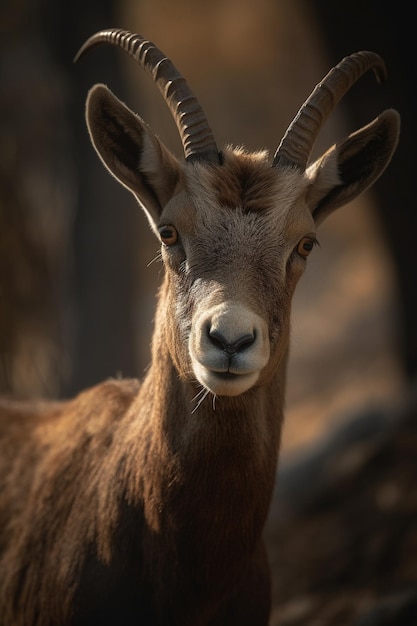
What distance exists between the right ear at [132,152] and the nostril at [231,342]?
4.14 feet

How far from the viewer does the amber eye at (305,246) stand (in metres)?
5.07

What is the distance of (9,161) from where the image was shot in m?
12.7

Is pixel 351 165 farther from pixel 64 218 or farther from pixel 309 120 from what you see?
pixel 64 218

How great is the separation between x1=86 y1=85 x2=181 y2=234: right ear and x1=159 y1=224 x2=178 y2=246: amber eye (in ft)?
0.65

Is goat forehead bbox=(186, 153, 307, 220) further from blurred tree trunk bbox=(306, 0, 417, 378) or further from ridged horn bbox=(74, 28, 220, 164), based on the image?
blurred tree trunk bbox=(306, 0, 417, 378)

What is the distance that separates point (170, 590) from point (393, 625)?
91.2 inches

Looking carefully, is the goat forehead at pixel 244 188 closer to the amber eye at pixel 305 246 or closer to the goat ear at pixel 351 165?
the amber eye at pixel 305 246

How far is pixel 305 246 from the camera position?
16.8 ft

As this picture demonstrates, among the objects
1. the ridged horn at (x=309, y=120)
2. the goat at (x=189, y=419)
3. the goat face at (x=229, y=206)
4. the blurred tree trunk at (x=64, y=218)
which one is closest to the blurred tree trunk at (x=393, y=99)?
the blurred tree trunk at (x=64, y=218)

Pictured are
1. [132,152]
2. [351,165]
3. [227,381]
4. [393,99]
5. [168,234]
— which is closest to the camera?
[227,381]

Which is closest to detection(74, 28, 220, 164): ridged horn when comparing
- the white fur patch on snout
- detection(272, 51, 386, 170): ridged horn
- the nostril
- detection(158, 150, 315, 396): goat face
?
detection(158, 150, 315, 396): goat face

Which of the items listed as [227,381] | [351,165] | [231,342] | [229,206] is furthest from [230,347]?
[351,165]

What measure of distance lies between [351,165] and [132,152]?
1394 millimetres

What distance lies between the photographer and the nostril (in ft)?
13.6
